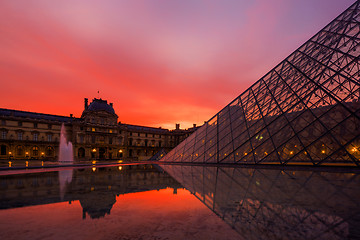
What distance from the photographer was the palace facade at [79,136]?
49.8 meters

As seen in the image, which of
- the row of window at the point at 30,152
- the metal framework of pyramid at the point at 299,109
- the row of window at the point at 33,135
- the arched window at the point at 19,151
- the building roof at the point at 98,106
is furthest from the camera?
the building roof at the point at 98,106

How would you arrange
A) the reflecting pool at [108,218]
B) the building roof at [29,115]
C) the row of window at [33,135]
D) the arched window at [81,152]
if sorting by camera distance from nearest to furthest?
the reflecting pool at [108,218], the row of window at [33,135], the building roof at [29,115], the arched window at [81,152]

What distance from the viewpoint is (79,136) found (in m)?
59.2

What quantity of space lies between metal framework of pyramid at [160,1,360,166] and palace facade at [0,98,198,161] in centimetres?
3558

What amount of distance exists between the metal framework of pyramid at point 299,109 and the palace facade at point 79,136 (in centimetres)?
3558

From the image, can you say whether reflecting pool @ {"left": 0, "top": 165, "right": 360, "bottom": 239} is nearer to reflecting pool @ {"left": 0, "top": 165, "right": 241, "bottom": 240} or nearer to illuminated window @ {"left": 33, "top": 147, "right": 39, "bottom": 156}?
reflecting pool @ {"left": 0, "top": 165, "right": 241, "bottom": 240}

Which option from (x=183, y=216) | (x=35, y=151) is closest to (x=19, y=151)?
(x=35, y=151)

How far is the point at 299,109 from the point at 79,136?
57884mm

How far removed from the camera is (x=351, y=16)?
20.8 m

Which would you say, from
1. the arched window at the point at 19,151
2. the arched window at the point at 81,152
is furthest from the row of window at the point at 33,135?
the arched window at the point at 81,152

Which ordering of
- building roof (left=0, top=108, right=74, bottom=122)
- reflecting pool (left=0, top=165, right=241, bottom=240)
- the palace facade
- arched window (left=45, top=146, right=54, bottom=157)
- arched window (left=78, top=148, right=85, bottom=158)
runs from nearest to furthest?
1. reflecting pool (left=0, top=165, right=241, bottom=240)
2. the palace facade
3. building roof (left=0, top=108, right=74, bottom=122)
4. arched window (left=45, top=146, right=54, bottom=157)
5. arched window (left=78, top=148, right=85, bottom=158)

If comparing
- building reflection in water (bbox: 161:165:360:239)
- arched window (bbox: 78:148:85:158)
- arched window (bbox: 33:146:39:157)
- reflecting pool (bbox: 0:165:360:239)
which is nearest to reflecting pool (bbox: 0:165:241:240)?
reflecting pool (bbox: 0:165:360:239)

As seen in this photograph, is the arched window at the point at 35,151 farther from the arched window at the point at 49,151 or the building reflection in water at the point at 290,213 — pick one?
the building reflection in water at the point at 290,213

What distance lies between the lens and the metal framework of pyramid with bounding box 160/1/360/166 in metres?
17.2
